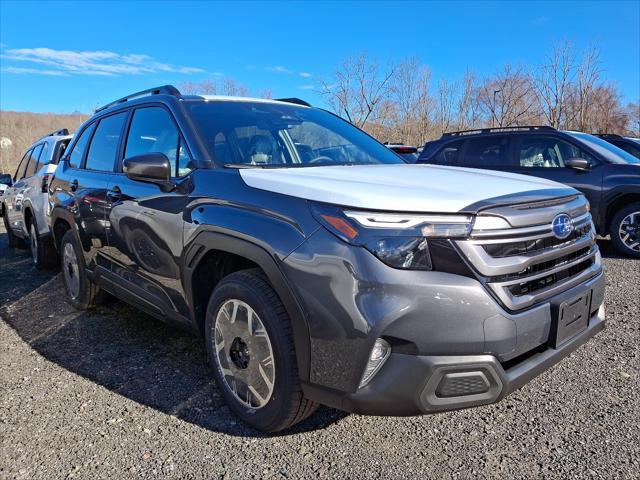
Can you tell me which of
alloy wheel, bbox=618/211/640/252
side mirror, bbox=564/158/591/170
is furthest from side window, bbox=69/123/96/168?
alloy wheel, bbox=618/211/640/252

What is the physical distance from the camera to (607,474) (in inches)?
84.9

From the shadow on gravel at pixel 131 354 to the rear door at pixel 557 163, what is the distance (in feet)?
18.7

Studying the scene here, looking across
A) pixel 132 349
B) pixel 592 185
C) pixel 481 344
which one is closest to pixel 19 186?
pixel 132 349

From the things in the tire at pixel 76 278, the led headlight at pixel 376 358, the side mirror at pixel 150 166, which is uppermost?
the side mirror at pixel 150 166

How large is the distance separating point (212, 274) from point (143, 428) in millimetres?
889

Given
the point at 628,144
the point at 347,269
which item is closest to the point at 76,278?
the point at 347,269

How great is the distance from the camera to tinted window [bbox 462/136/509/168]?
764 centimetres

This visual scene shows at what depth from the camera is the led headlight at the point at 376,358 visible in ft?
6.26

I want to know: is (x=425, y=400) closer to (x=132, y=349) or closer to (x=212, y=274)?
(x=212, y=274)

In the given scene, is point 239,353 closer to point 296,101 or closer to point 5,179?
point 296,101

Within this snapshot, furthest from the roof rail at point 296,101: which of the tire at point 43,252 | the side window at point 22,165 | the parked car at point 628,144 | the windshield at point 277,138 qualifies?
the parked car at point 628,144

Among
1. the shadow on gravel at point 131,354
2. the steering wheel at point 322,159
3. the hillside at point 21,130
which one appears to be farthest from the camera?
the hillside at point 21,130

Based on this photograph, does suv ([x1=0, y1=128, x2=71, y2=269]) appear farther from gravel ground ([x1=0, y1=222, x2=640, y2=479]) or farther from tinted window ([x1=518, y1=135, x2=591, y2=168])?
tinted window ([x1=518, y1=135, x2=591, y2=168])

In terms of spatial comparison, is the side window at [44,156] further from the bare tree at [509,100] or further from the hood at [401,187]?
the bare tree at [509,100]
